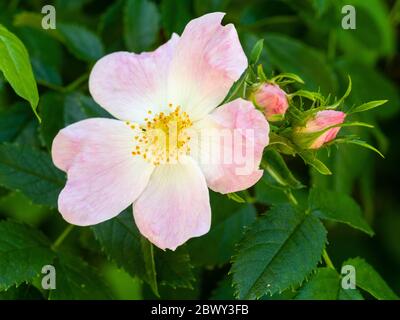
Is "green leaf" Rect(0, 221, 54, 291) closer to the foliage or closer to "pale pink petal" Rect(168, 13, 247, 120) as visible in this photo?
the foliage

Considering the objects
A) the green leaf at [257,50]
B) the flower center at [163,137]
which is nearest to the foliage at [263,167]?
the green leaf at [257,50]

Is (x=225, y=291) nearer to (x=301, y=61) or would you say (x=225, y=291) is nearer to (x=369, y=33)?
(x=301, y=61)

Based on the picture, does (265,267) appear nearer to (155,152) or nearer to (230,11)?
(155,152)

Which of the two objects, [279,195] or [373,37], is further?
[373,37]

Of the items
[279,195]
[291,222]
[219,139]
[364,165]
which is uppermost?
[219,139]

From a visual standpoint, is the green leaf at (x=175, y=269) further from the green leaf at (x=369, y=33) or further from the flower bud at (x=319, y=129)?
the green leaf at (x=369, y=33)

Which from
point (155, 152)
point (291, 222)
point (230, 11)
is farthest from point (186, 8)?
point (291, 222)
